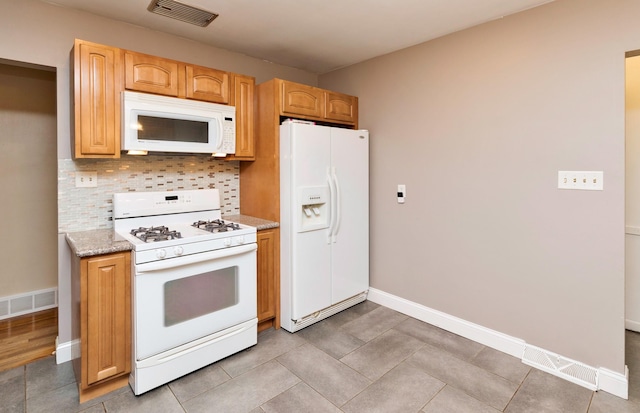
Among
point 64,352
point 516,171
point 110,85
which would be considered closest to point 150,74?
point 110,85

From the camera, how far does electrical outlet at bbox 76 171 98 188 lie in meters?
2.37

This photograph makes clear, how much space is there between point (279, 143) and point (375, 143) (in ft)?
3.48

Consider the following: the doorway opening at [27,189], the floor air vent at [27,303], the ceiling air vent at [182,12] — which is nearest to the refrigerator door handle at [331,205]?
the ceiling air vent at [182,12]

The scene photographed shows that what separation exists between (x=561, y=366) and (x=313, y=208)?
2075 millimetres

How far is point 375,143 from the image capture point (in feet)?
10.9

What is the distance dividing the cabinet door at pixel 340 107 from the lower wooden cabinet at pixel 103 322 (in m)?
2.08

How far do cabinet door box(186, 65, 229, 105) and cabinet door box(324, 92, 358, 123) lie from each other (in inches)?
36.7

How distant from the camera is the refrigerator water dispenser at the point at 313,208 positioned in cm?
274

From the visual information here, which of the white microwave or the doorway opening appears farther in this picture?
the doorway opening

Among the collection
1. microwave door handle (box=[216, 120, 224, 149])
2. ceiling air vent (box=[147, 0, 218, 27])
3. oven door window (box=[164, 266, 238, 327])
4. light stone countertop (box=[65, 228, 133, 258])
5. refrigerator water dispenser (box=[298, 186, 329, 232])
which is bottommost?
oven door window (box=[164, 266, 238, 327])

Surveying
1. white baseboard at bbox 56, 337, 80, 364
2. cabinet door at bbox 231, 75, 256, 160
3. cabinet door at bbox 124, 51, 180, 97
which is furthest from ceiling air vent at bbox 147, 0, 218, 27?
white baseboard at bbox 56, 337, 80, 364

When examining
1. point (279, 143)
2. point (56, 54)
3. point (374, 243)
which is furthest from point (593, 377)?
point (56, 54)

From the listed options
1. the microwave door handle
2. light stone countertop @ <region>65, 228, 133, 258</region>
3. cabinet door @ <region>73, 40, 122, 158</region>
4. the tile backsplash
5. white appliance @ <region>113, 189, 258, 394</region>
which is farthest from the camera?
the microwave door handle

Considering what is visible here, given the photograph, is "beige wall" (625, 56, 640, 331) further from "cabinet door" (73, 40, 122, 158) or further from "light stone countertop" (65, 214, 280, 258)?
"cabinet door" (73, 40, 122, 158)
